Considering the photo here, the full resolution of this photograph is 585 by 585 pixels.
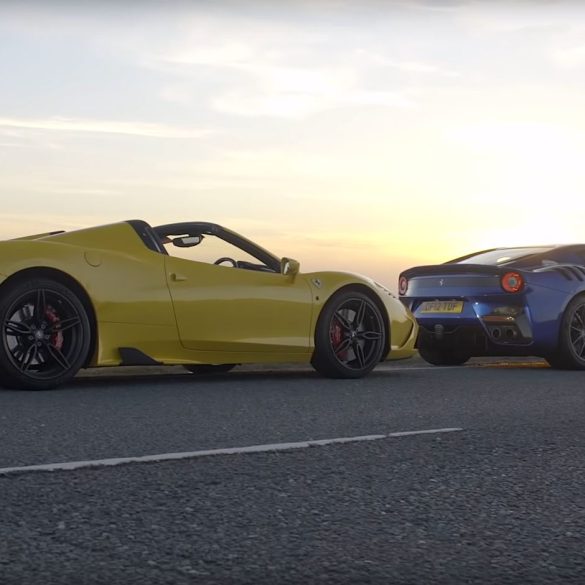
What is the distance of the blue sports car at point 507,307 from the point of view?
32.8 feet

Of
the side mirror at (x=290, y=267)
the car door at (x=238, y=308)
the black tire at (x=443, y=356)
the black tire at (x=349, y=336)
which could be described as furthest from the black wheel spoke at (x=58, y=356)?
the black tire at (x=443, y=356)

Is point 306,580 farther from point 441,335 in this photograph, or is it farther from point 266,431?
point 441,335

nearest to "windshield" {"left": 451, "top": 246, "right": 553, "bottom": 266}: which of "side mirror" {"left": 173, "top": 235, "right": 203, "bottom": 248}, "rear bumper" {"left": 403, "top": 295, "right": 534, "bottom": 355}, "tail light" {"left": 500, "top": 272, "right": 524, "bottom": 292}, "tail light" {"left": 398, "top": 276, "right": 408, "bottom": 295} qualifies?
"tail light" {"left": 500, "top": 272, "right": 524, "bottom": 292}

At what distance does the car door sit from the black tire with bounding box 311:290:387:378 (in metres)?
0.18

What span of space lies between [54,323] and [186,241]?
1.44m

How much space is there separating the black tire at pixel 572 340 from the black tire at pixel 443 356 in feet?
3.54

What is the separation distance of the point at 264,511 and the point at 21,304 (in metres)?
3.73

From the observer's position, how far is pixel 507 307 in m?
10.0

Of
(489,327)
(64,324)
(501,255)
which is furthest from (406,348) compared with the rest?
(64,324)

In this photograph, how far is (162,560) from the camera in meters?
2.96

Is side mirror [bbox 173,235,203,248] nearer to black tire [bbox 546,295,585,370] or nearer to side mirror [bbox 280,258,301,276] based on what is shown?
side mirror [bbox 280,258,301,276]

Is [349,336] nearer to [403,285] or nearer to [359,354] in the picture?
[359,354]

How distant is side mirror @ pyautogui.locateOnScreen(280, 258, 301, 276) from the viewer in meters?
8.13

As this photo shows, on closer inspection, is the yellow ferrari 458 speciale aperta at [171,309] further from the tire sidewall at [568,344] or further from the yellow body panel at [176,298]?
the tire sidewall at [568,344]
